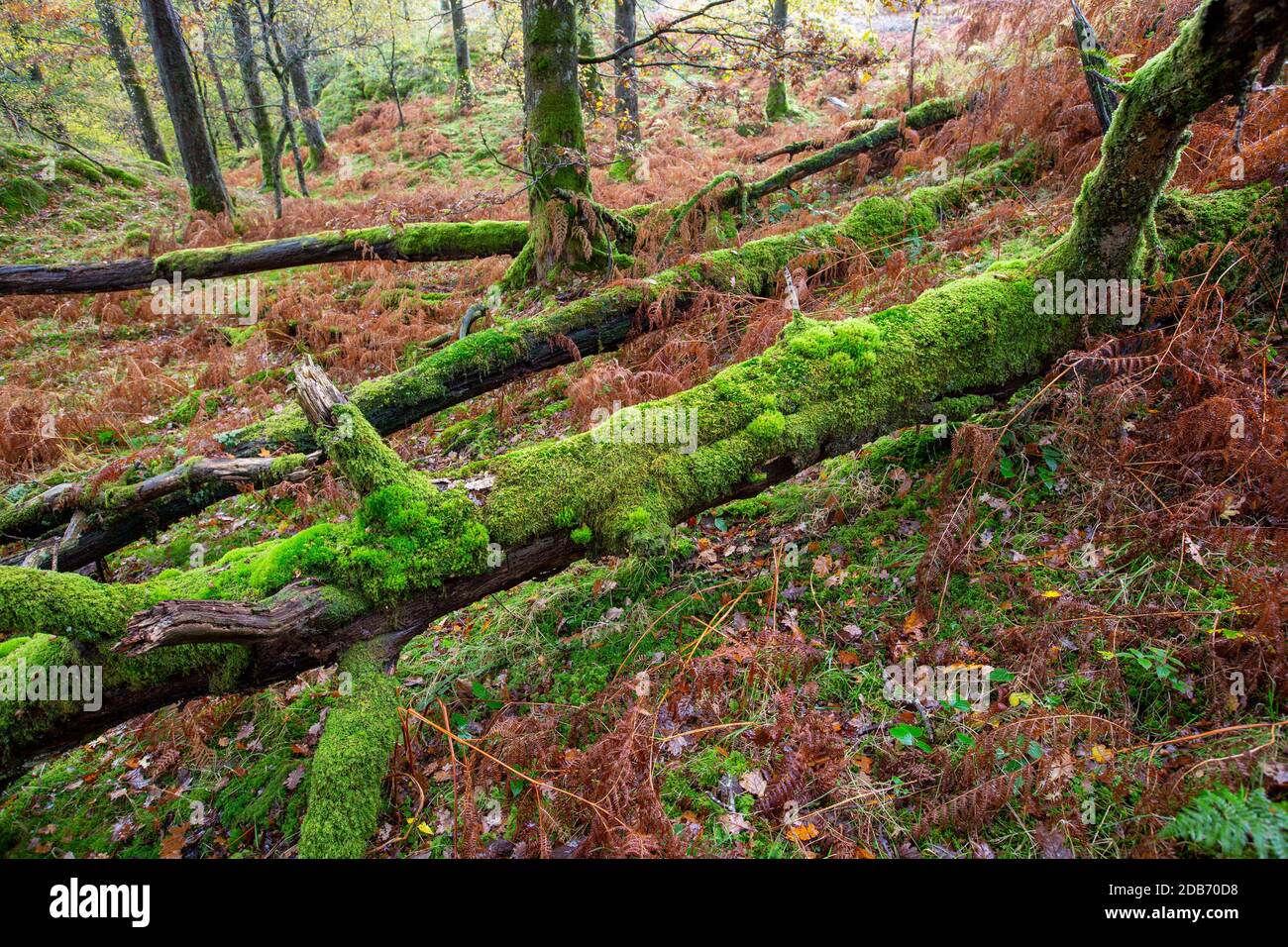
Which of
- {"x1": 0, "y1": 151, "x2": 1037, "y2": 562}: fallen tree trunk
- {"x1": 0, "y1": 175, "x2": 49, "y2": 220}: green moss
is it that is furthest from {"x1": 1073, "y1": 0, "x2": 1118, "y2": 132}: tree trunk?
{"x1": 0, "y1": 175, "x2": 49, "y2": 220}: green moss

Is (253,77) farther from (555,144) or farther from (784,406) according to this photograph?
(784,406)

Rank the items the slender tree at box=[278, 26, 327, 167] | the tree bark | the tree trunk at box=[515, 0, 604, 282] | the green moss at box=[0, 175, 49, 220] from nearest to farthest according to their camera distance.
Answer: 1. the tree bark
2. the tree trunk at box=[515, 0, 604, 282]
3. the green moss at box=[0, 175, 49, 220]
4. the slender tree at box=[278, 26, 327, 167]

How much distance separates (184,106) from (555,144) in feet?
35.3

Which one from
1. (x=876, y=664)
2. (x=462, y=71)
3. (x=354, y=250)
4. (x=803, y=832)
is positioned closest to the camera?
(x=803, y=832)

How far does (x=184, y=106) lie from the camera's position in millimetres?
13250

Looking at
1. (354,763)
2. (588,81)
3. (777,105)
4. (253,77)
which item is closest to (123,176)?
(253,77)

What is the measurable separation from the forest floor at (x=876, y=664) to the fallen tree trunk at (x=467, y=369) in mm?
595

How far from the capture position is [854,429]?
4.17 metres

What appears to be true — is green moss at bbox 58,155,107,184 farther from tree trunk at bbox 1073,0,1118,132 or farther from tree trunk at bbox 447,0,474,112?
tree trunk at bbox 1073,0,1118,132

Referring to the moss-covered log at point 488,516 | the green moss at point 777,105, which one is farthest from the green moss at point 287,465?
the green moss at point 777,105

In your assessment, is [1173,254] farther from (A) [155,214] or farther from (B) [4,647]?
(A) [155,214]

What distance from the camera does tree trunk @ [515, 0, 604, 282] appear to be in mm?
7359

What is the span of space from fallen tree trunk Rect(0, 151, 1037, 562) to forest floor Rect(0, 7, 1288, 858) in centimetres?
59
